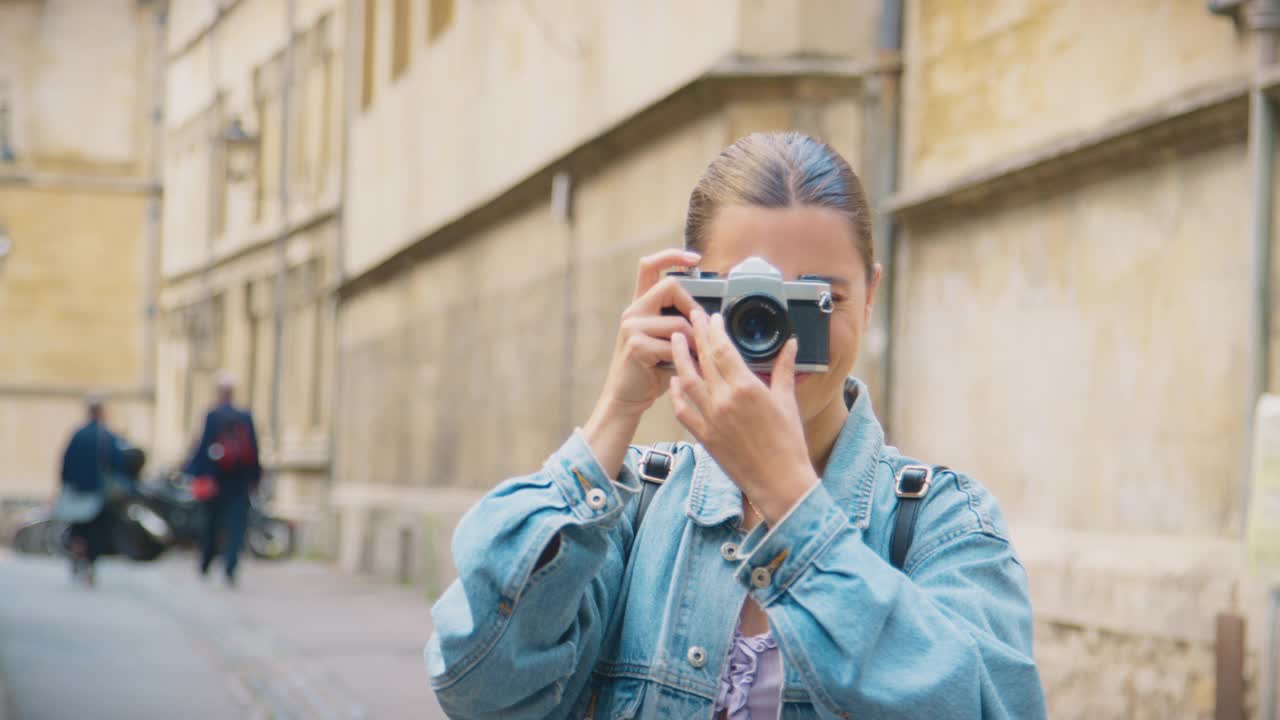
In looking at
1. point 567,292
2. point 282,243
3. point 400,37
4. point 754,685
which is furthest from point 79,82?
point 754,685

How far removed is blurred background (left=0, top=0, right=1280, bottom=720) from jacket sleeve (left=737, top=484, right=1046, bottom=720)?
4425 mm

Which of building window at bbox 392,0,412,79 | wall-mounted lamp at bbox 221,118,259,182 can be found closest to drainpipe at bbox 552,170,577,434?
building window at bbox 392,0,412,79

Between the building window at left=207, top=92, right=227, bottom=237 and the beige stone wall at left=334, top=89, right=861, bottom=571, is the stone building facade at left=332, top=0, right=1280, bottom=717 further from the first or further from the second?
the building window at left=207, top=92, right=227, bottom=237

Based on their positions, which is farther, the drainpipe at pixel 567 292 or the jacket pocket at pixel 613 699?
the drainpipe at pixel 567 292

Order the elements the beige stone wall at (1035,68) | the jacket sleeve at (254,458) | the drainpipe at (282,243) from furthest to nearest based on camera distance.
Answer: the drainpipe at (282,243) < the jacket sleeve at (254,458) < the beige stone wall at (1035,68)

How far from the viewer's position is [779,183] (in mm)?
2102

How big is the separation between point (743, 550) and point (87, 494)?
17.2 meters

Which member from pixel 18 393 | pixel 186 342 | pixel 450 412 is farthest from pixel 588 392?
pixel 18 393

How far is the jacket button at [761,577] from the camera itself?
1.94m

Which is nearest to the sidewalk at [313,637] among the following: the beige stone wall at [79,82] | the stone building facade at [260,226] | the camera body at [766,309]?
the stone building facade at [260,226]

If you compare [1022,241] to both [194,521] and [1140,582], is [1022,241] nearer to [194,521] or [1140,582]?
[1140,582]

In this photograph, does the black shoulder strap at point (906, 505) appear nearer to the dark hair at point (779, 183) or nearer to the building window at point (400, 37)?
the dark hair at point (779, 183)

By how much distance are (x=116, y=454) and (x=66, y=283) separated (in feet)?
70.6

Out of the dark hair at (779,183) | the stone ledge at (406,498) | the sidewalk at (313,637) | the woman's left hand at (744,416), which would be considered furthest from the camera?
the stone ledge at (406,498)
